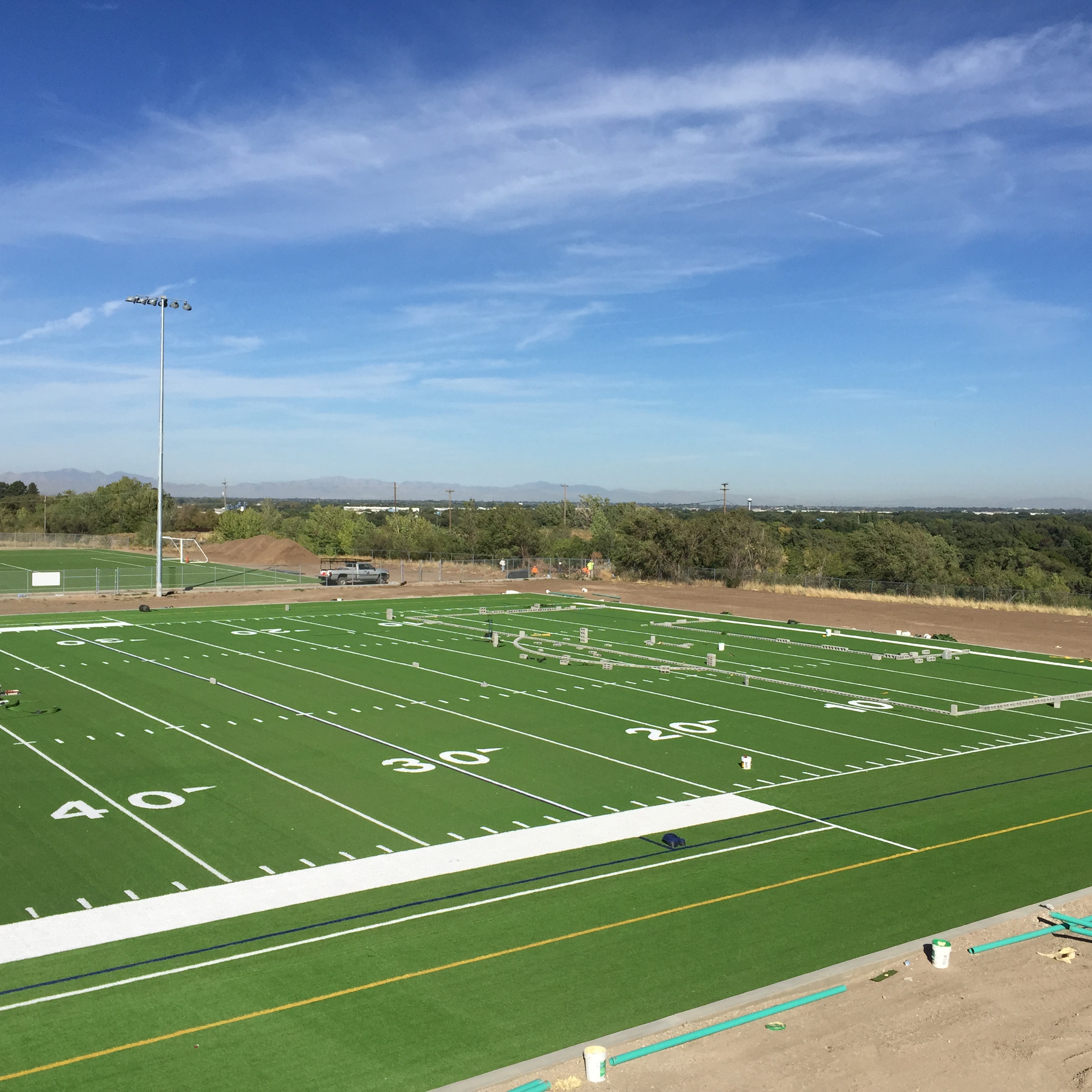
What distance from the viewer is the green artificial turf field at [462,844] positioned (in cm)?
955

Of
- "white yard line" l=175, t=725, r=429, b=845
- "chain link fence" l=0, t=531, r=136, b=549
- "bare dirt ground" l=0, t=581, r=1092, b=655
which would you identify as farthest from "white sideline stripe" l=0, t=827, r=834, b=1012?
"chain link fence" l=0, t=531, r=136, b=549

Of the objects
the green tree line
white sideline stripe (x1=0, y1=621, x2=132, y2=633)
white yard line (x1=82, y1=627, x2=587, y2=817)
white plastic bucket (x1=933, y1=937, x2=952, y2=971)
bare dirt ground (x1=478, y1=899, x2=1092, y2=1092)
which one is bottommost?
white yard line (x1=82, y1=627, x2=587, y2=817)

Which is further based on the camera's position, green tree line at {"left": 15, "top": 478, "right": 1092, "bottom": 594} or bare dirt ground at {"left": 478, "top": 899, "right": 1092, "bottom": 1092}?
green tree line at {"left": 15, "top": 478, "right": 1092, "bottom": 594}

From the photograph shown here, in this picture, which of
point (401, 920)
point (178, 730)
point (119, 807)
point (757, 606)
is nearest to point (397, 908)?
point (401, 920)

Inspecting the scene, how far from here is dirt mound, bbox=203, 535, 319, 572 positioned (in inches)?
3317

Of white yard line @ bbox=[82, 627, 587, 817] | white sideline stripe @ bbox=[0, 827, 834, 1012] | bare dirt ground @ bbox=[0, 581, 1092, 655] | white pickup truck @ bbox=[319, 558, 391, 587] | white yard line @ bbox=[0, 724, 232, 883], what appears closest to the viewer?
white sideline stripe @ bbox=[0, 827, 834, 1012]

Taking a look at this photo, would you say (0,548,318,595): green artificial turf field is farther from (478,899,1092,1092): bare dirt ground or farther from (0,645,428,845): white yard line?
(478,899,1092,1092): bare dirt ground

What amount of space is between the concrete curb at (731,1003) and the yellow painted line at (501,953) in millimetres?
2066

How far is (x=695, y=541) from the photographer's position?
223 ft

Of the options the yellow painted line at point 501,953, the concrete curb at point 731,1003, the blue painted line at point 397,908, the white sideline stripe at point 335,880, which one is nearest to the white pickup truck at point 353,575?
the white sideline stripe at point 335,880

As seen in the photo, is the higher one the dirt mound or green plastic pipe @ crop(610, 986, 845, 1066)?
the dirt mound

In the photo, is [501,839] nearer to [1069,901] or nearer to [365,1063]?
[365,1063]

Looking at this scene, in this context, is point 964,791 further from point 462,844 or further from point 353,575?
point 353,575

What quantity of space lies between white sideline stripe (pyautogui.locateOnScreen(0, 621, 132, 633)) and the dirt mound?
38.2m
